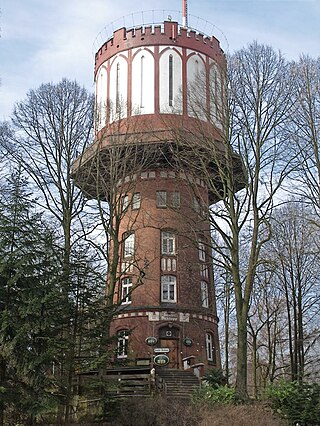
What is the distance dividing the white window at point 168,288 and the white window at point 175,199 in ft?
13.9

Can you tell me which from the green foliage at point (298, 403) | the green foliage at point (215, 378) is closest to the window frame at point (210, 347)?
the green foliage at point (215, 378)

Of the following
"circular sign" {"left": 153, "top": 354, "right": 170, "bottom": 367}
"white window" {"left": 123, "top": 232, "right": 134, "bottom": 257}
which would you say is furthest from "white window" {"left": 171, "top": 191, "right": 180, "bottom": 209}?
"circular sign" {"left": 153, "top": 354, "right": 170, "bottom": 367}

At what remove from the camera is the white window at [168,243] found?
33.7 m

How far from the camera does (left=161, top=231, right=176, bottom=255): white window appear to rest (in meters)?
33.7

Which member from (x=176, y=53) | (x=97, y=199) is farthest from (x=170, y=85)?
(x=97, y=199)

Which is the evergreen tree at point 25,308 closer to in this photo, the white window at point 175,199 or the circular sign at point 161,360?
the white window at point 175,199

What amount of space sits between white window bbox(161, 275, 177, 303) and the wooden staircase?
13.4ft

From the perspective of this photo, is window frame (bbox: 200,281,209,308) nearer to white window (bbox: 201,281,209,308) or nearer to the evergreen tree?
white window (bbox: 201,281,209,308)

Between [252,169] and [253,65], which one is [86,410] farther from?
[253,65]

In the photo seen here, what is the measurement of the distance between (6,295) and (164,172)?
730 inches

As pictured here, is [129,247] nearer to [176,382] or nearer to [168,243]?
[168,243]

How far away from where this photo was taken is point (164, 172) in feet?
113

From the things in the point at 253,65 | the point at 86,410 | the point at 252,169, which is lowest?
the point at 86,410

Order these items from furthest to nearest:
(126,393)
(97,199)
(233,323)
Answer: (233,323) → (97,199) → (126,393)
